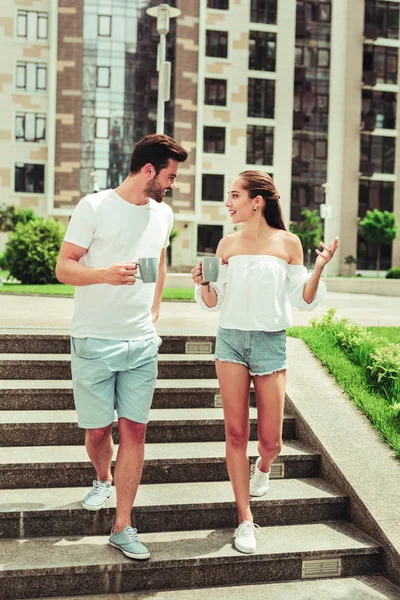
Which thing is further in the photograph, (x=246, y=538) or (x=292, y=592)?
(x=246, y=538)

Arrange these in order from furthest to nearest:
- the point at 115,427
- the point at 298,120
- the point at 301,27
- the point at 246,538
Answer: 1. the point at 301,27
2. the point at 298,120
3. the point at 115,427
4. the point at 246,538

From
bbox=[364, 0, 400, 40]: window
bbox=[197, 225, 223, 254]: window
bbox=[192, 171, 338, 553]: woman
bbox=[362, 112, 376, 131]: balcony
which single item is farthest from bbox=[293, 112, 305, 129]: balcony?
bbox=[192, 171, 338, 553]: woman

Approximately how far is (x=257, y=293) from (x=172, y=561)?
1.57m

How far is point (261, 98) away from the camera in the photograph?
1928 inches

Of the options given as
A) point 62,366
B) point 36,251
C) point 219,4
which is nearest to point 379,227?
point 219,4

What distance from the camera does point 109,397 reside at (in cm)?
409

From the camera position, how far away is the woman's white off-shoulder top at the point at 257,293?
4332 mm

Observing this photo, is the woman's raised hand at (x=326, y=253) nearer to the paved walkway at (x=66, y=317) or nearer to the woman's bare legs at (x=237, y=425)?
the woman's bare legs at (x=237, y=425)

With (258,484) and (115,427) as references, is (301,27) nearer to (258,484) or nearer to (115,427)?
(115,427)

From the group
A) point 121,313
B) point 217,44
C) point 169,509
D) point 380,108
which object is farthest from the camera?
point 380,108

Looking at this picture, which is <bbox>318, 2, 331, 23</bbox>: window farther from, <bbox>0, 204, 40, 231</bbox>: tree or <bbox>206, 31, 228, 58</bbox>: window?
<bbox>0, 204, 40, 231</bbox>: tree

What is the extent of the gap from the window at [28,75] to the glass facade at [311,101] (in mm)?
17094

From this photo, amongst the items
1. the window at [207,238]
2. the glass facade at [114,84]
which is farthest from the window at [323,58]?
the window at [207,238]

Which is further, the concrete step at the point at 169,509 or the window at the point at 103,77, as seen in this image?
the window at the point at 103,77
